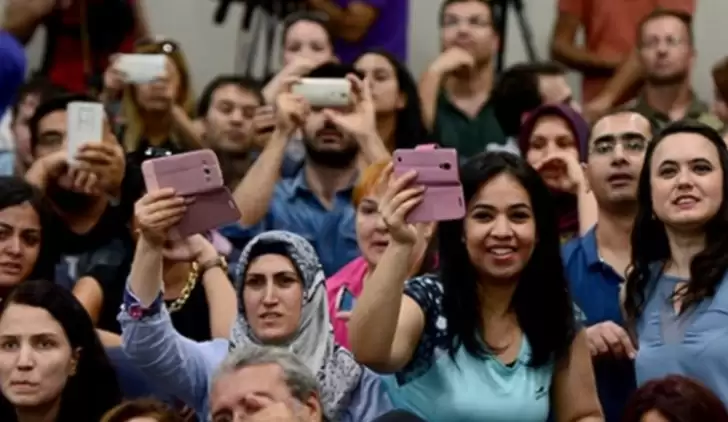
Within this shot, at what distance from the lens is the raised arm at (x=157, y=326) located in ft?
10.0

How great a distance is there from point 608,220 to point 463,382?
31.2 inches

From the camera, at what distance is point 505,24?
587 cm

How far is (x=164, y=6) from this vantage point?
636 cm

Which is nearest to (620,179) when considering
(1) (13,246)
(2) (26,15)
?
(1) (13,246)

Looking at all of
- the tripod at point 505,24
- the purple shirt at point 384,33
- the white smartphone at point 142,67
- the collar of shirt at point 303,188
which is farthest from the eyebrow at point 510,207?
the tripod at point 505,24

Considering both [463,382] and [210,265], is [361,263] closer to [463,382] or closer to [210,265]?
[210,265]

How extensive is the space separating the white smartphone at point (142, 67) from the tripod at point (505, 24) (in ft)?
5.20

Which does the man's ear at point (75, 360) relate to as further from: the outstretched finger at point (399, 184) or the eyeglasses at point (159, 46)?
the eyeglasses at point (159, 46)

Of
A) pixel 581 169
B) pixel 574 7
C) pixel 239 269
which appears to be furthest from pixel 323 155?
pixel 574 7

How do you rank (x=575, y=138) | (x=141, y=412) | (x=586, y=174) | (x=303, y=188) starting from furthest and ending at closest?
(x=303, y=188) → (x=575, y=138) → (x=586, y=174) → (x=141, y=412)

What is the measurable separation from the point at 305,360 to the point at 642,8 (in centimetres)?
267

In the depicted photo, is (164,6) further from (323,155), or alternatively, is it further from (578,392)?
(578,392)

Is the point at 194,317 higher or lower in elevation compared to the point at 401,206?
lower

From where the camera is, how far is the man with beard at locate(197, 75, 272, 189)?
469 centimetres
